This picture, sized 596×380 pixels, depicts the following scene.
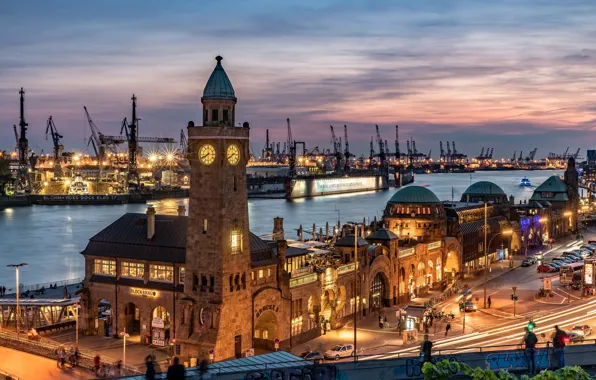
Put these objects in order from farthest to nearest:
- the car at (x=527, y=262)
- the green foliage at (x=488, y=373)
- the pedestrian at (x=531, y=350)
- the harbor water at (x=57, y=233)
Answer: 1. the harbor water at (x=57, y=233)
2. the car at (x=527, y=262)
3. the pedestrian at (x=531, y=350)
4. the green foliage at (x=488, y=373)

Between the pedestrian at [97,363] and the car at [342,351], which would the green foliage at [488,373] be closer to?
the pedestrian at [97,363]

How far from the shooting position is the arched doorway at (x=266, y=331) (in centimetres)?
4841

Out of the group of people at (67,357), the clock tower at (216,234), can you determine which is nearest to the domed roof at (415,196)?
the clock tower at (216,234)

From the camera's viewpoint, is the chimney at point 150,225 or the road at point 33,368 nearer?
the road at point 33,368

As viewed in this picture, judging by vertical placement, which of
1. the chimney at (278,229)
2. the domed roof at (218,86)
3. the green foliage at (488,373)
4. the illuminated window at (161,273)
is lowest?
the illuminated window at (161,273)

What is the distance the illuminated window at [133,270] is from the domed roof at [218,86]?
12609 millimetres

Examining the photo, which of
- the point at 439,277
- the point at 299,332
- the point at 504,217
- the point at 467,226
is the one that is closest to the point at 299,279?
the point at 299,332

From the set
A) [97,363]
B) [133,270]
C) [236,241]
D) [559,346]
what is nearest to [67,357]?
[97,363]

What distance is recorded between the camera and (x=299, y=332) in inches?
2000

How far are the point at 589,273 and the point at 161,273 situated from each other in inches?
1488

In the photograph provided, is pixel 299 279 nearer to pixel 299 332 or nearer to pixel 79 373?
pixel 299 332

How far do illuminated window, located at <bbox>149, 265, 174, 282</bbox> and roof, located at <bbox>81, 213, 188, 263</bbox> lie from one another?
532 millimetres

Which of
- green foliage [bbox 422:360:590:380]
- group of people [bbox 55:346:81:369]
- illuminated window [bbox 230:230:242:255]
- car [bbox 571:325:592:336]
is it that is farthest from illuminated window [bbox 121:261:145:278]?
green foliage [bbox 422:360:590:380]

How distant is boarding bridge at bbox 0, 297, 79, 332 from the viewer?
2136 inches
